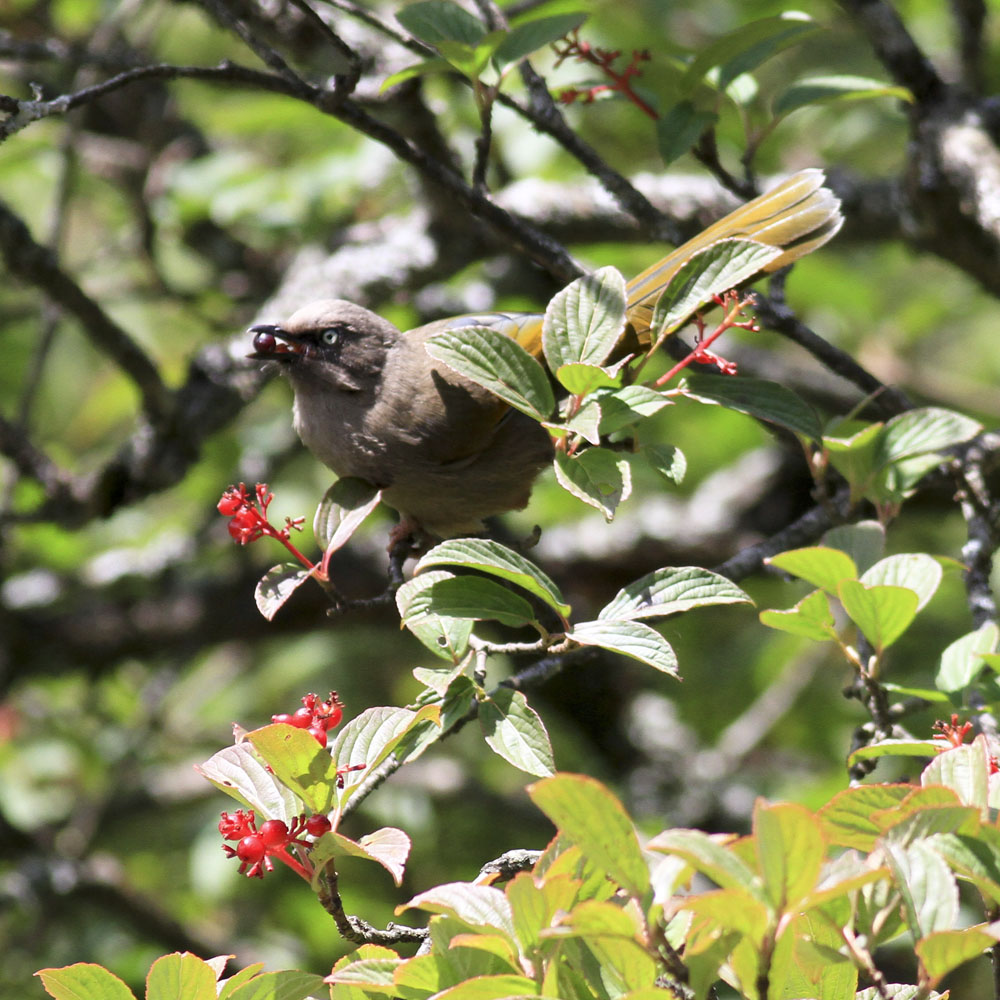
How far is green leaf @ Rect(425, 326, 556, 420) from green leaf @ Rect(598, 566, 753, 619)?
1.10ft

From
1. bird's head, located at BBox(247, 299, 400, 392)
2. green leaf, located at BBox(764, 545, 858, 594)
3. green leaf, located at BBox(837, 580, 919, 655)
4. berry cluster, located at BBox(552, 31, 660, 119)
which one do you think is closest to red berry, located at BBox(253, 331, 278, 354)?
bird's head, located at BBox(247, 299, 400, 392)

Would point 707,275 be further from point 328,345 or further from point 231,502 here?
point 328,345

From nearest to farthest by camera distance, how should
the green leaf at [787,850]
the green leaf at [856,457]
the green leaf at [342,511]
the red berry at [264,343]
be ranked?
1. the green leaf at [787,850]
2. the green leaf at [342,511]
3. the green leaf at [856,457]
4. the red berry at [264,343]

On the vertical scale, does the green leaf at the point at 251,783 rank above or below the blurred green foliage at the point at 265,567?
above

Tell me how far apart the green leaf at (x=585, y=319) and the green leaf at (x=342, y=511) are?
49 cm

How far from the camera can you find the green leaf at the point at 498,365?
1.92 meters

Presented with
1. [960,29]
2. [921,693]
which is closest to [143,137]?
[960,29]

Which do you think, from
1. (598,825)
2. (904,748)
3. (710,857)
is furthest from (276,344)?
(710,857)

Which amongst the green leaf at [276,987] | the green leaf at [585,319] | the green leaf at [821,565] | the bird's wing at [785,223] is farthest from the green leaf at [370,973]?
the bird's wing at [785,223]

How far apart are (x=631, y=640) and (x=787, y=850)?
62 centimetres

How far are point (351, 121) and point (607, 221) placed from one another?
177 cm

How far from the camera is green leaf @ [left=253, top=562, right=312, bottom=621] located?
199 cm

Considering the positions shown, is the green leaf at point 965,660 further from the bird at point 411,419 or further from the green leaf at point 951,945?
the bird at point 411,419

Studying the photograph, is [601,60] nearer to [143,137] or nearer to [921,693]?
[921,693]
